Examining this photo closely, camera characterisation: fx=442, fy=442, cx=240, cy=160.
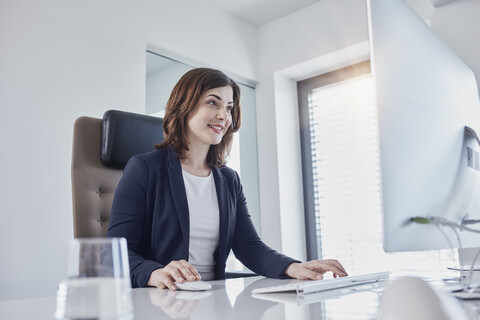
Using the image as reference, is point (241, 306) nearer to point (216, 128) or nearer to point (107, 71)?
point (216, 128)

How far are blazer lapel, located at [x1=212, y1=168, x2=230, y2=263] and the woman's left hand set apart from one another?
1.07ft

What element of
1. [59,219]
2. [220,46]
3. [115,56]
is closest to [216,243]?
[59,219]

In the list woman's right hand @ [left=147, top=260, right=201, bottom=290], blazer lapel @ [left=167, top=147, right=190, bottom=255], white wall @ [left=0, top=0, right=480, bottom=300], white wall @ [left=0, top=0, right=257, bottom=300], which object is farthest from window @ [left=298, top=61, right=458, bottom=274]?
woman's right hand @ [left=147, top=260, right=201, bottom=290]

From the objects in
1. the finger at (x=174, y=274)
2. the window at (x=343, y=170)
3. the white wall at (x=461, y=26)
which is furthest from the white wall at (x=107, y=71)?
the finger at (x=174, y=274)

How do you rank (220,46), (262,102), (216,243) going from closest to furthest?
(216,243)
(220,46)
(262,102)

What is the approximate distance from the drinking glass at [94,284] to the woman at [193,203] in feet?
1.98

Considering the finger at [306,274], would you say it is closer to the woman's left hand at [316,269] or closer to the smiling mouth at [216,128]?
the woman's left hand at [316,269]

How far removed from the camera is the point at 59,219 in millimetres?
2152

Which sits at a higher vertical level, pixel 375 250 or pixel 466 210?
pixel 466 210

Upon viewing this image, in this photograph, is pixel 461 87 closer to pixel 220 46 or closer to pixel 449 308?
pixel 449 308

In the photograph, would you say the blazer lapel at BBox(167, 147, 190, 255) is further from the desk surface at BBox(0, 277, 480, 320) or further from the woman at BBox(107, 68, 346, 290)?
the desk surface at BBox(0, 277, 480, 320)

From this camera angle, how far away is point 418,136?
718 millimetres

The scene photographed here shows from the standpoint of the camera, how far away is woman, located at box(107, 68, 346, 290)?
4.12 feet

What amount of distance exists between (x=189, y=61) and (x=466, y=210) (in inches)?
96.8
